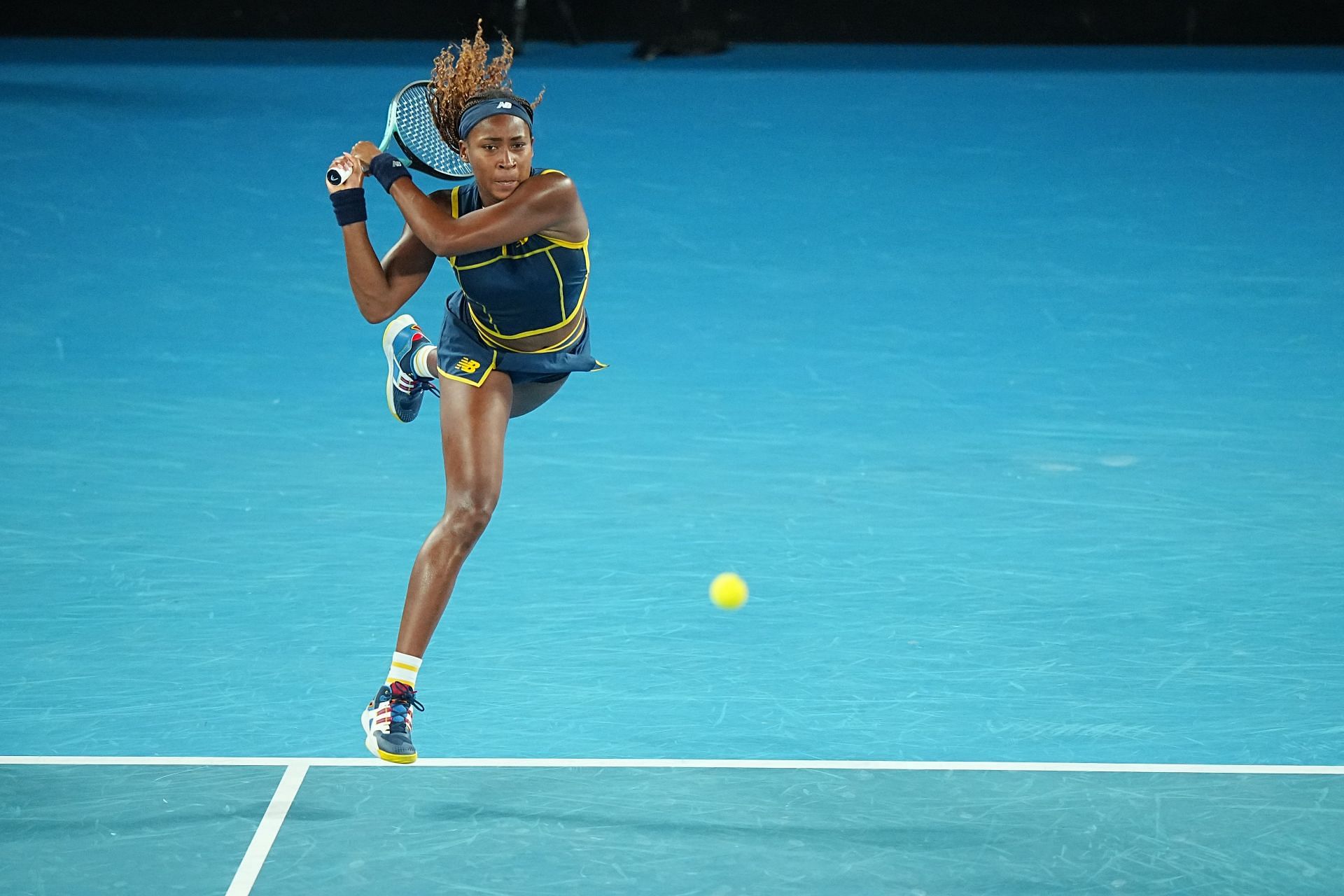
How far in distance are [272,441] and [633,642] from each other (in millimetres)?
2765

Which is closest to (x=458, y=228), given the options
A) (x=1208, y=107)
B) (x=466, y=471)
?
(x=466, y=471)

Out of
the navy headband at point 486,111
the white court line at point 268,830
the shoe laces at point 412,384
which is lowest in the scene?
the white court line at point 268,830

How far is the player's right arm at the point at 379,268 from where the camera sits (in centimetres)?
462

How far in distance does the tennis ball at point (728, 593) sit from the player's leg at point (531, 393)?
1.51m

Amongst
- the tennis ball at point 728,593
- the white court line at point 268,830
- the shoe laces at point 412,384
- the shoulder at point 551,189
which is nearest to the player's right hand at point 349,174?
the shoulder at point 551,189

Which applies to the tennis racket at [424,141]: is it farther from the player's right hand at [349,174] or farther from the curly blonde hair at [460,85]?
the player's right hand at [349,174]

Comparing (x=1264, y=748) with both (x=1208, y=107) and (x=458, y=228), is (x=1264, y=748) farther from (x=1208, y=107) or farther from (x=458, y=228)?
(x=1208, y=107)

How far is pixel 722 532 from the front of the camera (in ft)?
23.5

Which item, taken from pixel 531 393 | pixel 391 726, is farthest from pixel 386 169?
pixel 391 726

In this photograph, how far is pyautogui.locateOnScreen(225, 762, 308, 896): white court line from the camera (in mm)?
4547

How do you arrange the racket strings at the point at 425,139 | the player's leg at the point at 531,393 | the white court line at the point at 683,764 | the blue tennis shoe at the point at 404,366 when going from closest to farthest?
the racket strings at the point at 425,139 < the player's leg at the point at 531,393 < the white court line at the point at 683,764 < the blue tennis shoe at the point at 404,366

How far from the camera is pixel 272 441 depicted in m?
8.21

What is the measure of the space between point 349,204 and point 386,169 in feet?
0.43

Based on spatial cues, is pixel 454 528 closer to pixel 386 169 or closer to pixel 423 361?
pixel 386 169
